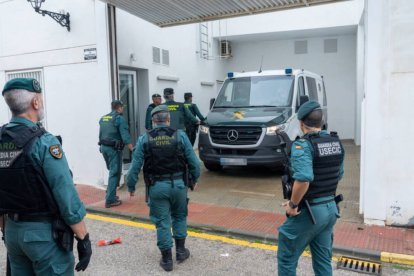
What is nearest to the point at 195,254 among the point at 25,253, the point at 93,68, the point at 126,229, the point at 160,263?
the point at 160,263

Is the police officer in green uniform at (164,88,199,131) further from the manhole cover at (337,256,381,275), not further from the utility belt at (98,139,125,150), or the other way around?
the manhole cover at (337,256,381,275)

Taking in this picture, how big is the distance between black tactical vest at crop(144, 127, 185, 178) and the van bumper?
3759 mm

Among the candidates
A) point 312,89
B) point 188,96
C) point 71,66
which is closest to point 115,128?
point 71,66

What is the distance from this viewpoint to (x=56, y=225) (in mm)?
2369

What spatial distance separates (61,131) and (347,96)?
1019 cm

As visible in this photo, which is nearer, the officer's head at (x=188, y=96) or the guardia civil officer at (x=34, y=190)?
the guardia civil officer at (x=34, y=190)

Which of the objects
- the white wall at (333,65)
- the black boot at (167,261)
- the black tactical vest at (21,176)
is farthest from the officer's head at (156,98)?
the white wall at (333,65)

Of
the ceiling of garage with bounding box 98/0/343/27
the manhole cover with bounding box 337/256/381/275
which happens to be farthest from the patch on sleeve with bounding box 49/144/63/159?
the ceiling of garage with bounding box 98/0/343/27

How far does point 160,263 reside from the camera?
4.17 metres

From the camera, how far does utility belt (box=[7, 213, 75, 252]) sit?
236 centimetres

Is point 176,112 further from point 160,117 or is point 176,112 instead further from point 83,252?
point 83,252

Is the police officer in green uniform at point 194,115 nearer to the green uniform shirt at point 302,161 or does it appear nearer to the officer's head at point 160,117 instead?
the officer's head at point 160,117

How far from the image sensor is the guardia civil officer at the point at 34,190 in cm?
229

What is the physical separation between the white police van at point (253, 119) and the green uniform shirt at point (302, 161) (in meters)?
Answer: 4.57
